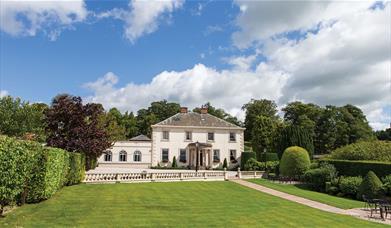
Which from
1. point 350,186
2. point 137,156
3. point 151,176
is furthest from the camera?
point 137,156

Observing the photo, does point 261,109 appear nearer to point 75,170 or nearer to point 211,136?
point 211,136

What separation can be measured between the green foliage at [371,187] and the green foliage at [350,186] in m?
0.98

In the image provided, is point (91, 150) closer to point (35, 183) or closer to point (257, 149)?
point (35, 183)

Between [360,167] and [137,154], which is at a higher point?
[137,154]

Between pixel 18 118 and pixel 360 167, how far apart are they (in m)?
42.8

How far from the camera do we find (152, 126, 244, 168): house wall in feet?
150

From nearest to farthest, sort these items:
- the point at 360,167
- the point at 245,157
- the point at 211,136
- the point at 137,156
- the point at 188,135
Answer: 1. the point at 360,167
2. the point at 245,157
3. the point at 188,135
4. the point at 211,136
5. the point at 137,156

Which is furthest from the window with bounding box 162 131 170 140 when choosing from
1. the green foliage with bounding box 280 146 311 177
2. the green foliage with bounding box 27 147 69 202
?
the green foliage with bounding box 27 147 69 202

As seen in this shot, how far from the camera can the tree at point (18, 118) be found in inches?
1825

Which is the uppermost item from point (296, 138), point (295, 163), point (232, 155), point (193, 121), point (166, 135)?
point (193, 121)

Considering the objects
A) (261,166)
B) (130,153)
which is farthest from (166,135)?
(261,166)

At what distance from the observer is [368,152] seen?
2780cm

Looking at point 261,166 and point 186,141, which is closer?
point 261,166

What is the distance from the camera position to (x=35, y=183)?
14.0 metres
